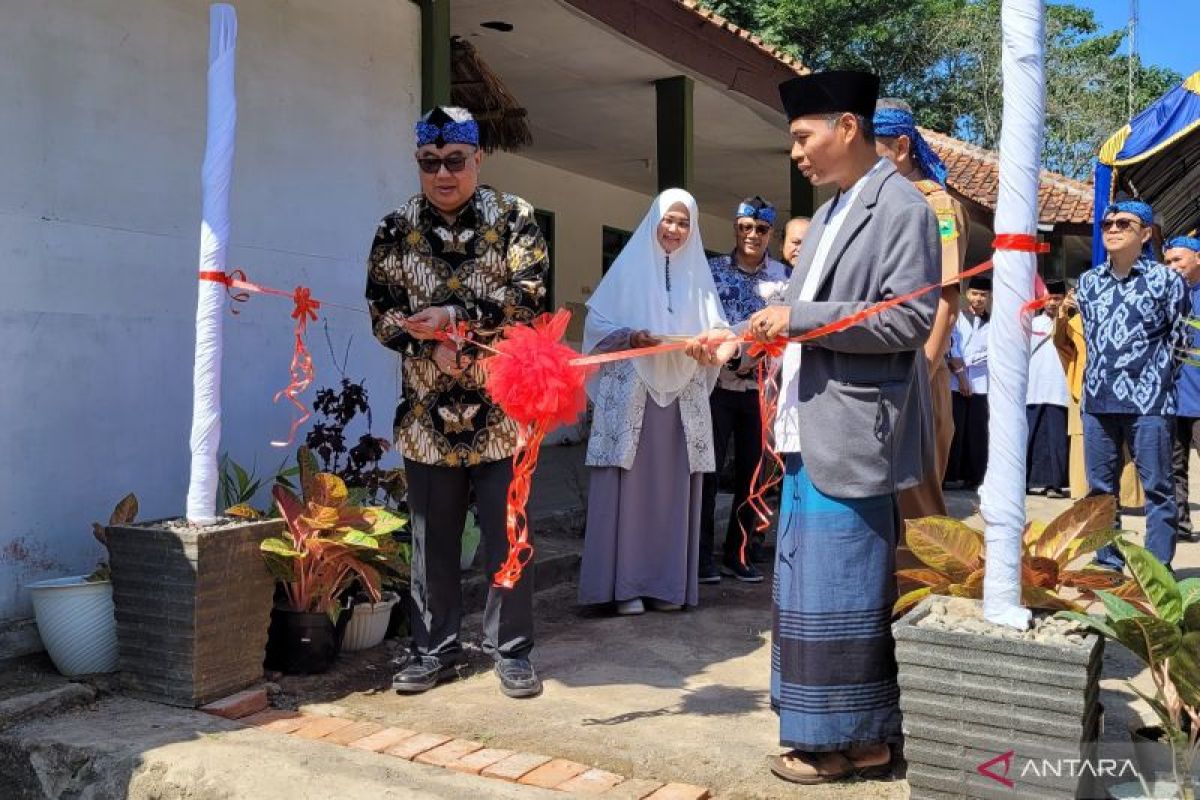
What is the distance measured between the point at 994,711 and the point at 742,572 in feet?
11.1

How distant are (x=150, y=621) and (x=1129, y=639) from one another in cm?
301

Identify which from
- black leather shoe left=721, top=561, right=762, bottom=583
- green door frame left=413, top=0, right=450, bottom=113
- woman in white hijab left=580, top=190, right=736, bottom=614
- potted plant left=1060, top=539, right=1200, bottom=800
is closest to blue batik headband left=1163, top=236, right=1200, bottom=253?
black leather shoe left=721, top=561, right=762, bottom=583

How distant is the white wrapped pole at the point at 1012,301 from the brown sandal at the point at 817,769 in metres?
0.65

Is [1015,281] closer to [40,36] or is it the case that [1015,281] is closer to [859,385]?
[859,385]

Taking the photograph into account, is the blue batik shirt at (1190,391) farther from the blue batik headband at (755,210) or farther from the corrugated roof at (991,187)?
the corrugated roof at (991,187)

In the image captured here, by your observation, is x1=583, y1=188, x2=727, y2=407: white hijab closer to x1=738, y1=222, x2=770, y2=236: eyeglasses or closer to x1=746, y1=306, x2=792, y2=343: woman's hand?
x1=738, y1=222, x2=770, y2=236: eyeglasses

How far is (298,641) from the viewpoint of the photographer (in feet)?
13.2

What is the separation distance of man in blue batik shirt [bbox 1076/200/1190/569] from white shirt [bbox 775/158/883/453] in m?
2.80

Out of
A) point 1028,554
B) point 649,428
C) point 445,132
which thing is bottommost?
point 1028,554

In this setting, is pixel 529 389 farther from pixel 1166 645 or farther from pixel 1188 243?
pixel 1188 243

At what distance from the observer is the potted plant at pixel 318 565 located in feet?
13.0

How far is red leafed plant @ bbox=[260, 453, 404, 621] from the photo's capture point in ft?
12.9

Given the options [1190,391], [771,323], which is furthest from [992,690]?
[1190,391]

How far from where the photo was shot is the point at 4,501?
4020 mm
